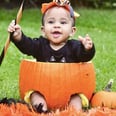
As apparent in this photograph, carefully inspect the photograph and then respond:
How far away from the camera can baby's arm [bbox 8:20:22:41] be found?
3.65 meters

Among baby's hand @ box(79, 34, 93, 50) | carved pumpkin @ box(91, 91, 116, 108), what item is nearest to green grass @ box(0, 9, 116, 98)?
carved pumpkin @ box(91, 91, 116, 108)

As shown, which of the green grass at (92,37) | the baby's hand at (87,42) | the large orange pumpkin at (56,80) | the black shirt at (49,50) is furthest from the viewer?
the green grass at (92,37)

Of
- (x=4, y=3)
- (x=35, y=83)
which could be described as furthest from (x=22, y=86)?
(x=4, y=3)

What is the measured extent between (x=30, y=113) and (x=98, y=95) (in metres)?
0.82

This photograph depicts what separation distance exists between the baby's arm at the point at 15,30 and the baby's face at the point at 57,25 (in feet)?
0.78

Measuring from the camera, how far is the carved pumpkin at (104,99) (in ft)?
12.3

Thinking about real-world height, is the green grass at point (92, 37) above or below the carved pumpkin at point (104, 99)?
above

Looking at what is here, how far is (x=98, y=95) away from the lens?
387cm

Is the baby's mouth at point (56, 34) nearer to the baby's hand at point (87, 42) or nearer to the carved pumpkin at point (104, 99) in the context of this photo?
the baby's hand at point (87, 42)

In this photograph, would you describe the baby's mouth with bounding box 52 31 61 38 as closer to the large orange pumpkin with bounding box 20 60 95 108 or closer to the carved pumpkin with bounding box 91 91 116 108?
the large orange pumpkin with bounding box 20 60 95 108

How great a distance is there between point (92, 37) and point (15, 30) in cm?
470

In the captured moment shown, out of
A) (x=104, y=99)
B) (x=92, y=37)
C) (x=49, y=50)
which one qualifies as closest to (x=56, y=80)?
(x=49, y=50)

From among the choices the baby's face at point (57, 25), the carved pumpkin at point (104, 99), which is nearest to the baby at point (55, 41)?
the baby's face at point (57, 25)

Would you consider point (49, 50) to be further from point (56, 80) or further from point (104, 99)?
point (104, 99)
